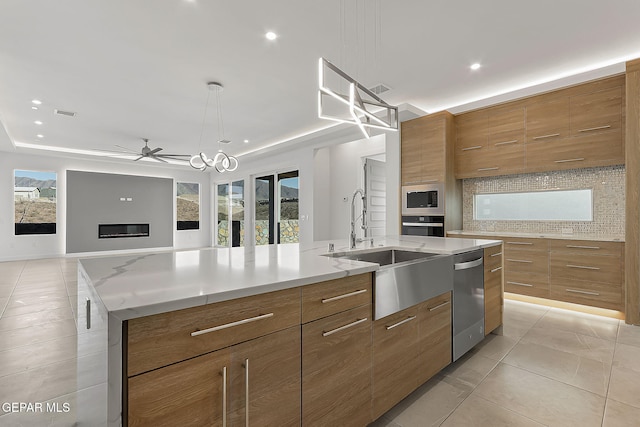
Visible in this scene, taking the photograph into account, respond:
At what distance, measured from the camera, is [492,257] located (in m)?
2.59

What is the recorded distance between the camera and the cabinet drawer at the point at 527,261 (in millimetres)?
3562

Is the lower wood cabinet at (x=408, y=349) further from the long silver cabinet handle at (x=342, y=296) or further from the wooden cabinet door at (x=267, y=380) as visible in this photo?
the wooden cabinet door at (x=267, y=380)

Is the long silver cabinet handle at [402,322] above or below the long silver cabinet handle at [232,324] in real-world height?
below

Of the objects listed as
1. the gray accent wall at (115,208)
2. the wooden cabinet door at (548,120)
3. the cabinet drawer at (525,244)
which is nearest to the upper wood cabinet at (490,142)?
the wooden cabinet door at (548,120)

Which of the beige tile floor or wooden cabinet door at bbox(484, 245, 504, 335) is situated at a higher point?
wooden cabinet door at bbox(484, 245, 504, 335)

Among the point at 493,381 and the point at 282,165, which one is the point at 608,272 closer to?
the point at 493,381

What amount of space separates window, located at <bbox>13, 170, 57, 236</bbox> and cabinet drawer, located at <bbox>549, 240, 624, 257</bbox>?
10.3 m

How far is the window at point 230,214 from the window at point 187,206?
71cm

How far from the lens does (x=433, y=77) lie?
3.71 meters

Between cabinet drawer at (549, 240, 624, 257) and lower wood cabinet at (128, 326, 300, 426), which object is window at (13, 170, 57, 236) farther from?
cabinet drawer at (549, 240, 624, 257)

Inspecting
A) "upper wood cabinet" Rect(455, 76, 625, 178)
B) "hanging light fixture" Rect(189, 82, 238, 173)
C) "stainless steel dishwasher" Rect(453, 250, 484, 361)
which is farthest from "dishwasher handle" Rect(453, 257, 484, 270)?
"hanging light fixture" Rect(189, 82, 238, 173)

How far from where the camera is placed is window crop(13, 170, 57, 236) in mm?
7320

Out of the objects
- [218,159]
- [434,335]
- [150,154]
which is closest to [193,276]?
[434,335]

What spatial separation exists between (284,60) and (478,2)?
186 centimetres
